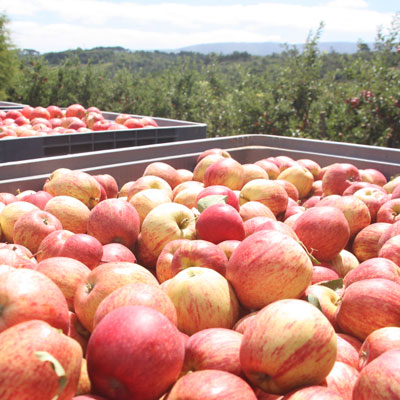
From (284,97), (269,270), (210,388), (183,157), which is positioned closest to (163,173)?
(183,157)

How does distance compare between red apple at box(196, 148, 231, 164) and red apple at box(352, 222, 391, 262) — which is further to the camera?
red apple at box(196, 148, 231, 164)

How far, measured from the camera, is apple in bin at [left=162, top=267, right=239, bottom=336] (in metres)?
1.92

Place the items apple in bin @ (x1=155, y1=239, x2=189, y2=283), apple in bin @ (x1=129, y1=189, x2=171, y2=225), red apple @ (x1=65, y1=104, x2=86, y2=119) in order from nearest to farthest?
apple in bin @ (x1=155, y1=239, x2=189, y2=283), apple in bin @ (x1=129, y1=189, x2=171, y2=225), red apple @ (x1=65, y1=104, x2=86, y2=119)

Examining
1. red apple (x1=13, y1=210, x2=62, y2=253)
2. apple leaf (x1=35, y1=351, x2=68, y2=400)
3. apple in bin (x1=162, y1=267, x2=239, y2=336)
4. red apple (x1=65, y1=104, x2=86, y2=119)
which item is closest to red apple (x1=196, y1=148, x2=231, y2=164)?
red apple (x1=13, y1=210, x2=62, y2=253)

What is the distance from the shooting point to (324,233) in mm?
2658

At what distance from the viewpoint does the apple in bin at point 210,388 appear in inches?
51.9

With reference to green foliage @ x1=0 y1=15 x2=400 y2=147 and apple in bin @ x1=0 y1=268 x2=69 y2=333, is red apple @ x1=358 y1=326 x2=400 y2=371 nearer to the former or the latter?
apple in bin @ x1=0 y1=268 x2=69 y2=333

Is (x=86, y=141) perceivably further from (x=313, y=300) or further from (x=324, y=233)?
(x=313, y=300)

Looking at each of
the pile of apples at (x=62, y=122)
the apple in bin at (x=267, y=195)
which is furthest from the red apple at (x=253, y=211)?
the pile of apples at (x=62, y=122)

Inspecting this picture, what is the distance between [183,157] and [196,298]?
287 cm

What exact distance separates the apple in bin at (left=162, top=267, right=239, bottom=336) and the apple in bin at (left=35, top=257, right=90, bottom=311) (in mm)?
416

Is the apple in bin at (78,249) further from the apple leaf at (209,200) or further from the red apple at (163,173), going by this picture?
the red apple at (163,173)

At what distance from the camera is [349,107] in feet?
28.7

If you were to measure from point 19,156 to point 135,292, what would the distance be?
10.6 ft
